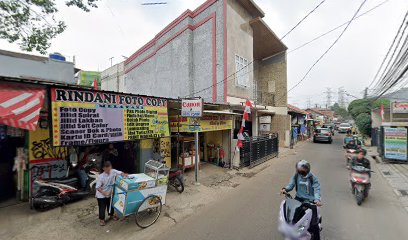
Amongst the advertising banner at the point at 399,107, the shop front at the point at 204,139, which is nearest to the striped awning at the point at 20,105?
the shop front at the point at 204,139

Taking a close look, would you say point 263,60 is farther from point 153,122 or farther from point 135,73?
point 153,122

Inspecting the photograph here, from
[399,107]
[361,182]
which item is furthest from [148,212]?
[399,107]

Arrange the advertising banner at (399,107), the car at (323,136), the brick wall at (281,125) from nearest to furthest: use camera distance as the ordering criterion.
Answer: the advertising banner at (399,107) < the brick wall at (281,125) < the car at (323,136)

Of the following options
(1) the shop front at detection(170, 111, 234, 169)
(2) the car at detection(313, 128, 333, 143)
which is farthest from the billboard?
(2) the car at detection(313, 128, 333, 143)

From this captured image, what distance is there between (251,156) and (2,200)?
10393mm

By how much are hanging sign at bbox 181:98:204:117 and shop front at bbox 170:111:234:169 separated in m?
0.77

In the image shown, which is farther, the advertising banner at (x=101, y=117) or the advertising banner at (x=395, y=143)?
the advertising banner at (x=395, y=143)

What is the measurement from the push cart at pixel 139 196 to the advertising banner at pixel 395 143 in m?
13.9

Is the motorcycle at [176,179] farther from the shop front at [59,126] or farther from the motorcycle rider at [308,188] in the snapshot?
the motorcycle rider at [308,188]

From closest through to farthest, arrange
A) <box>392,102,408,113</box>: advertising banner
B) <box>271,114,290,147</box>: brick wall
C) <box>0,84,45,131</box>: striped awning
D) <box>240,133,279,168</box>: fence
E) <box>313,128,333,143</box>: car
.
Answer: <box>0,84,45,131</box>: striped awning, <box>240,133,279,168</box>: fence, <box>392,102,408,113</box>: advertising banner, <box>271,114,290,147</box>: brick wall, <box>313,128,333,143</box>: car

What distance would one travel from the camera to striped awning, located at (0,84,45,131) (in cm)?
436

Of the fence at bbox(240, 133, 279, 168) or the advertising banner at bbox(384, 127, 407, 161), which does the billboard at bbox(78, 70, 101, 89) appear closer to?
the fence at bbox(240, 133, 279, 168)

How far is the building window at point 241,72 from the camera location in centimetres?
1371

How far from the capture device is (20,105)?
15.1ft
